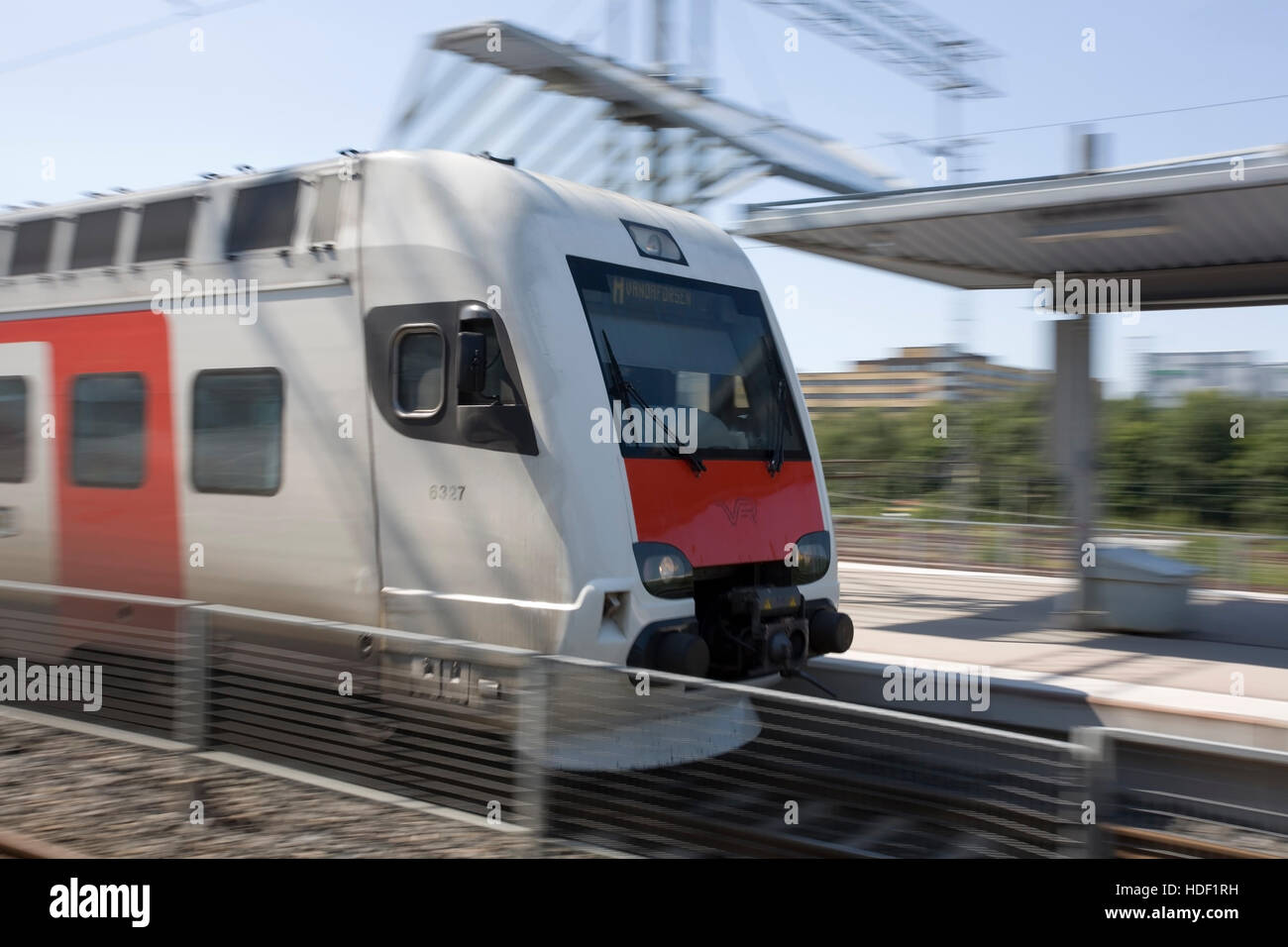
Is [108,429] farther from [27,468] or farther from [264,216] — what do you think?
[264,216]

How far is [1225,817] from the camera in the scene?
167 inches

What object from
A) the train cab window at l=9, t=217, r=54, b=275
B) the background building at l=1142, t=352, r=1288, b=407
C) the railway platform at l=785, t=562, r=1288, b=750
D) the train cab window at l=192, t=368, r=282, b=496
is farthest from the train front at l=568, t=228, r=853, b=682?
the background building at l=1142, t=352, r=1288, b=407

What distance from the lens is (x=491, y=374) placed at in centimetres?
702

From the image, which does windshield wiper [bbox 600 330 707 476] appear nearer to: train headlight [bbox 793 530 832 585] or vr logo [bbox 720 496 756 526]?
vr logo [bbox 720 496 756 526]

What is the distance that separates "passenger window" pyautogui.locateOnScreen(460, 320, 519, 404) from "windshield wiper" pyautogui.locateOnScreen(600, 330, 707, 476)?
65 cm

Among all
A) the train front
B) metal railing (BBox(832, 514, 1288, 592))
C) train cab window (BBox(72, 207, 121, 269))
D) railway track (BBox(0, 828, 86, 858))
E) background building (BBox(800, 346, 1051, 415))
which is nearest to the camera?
railway track (BBox(0, 828, 86, 858))

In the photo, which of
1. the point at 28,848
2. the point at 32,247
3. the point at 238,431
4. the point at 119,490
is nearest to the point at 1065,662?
the point at 238,431

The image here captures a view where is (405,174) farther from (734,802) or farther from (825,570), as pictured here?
(734,802)

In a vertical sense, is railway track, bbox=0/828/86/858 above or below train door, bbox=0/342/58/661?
below

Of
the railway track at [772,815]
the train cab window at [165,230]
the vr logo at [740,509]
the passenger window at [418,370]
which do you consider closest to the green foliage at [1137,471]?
the vr logo at [740,509]

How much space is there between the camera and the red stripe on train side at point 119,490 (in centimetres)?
853

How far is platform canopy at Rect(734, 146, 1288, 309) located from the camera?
997 cm

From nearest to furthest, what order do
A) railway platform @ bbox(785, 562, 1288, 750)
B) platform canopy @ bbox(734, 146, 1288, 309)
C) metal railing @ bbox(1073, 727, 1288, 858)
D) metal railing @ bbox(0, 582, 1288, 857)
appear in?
metal railing @ bbox(1073, 727, 1288, 858) → metal railing @ bbox(0, 582, 1288, 857) → railway platform @ bbox(785, 562, 1288, 750) → platform canopy @ bbox(734, 146, 1288, 309)
